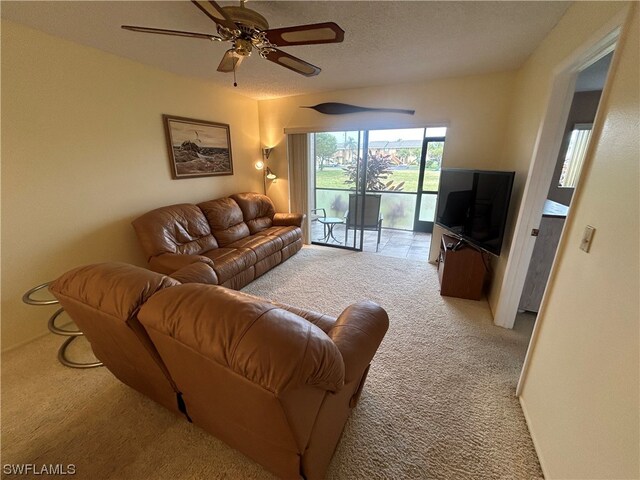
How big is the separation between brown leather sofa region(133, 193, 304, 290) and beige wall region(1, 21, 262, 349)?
38cm

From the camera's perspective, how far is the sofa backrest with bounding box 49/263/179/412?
993 millimetres

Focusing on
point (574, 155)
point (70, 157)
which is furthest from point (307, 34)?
point (574, 155)

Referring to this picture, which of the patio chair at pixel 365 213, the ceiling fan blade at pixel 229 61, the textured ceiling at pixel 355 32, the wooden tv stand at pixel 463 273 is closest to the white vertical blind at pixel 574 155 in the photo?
the textured ceiling at pixel 355 32

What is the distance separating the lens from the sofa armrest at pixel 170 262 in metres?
2.36

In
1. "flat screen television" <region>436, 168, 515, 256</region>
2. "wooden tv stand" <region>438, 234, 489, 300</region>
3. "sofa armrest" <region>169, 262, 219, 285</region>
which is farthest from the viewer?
"wooden tv stand" <region>438, 234, 489, 300</region>

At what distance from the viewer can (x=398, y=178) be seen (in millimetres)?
5121

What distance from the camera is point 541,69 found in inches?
81.0

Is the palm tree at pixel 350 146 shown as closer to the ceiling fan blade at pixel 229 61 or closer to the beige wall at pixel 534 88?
the beige wall at pixel 534 88

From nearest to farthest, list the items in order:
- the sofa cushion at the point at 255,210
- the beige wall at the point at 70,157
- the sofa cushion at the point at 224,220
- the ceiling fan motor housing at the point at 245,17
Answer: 1. the ceiling fan motor housing at the point at 245,17
2. the beige wall at the point at 70,157
3. the sofa cushion at the point at 224,220
4. the sofa cushion at the point at 255,210

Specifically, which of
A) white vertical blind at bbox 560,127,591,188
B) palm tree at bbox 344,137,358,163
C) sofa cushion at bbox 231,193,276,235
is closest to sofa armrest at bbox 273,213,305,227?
sofa cushion at bbox 231,193,276,235

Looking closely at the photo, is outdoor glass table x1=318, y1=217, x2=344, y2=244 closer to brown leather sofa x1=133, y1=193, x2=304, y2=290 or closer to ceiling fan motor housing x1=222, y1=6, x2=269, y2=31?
brown leather sofa x1=133, y1=193, x2=304, y2=290

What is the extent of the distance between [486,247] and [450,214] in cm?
65

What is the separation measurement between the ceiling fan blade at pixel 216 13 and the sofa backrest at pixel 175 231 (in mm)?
2032

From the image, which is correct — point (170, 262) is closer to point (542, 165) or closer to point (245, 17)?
point (245, 17)
